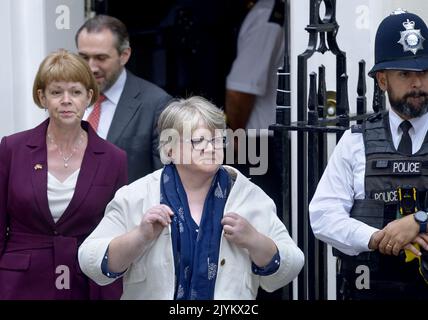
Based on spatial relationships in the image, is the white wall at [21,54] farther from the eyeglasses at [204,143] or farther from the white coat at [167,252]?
the eyeglasses at [204,143]

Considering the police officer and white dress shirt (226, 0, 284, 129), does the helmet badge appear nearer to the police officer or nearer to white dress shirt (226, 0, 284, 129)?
the police officer

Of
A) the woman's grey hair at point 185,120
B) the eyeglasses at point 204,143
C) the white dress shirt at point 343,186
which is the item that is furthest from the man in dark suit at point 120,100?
the eyeglasses at point 204,143

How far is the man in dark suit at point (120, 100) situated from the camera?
6.25 m

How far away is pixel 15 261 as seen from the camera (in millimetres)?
5414

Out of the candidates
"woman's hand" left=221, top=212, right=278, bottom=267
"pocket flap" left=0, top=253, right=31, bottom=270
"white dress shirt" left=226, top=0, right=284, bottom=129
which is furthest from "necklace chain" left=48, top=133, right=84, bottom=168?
"white dress shirt" left=226, top=0, right=284, bottom=129

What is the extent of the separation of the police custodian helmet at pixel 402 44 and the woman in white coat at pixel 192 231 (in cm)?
77

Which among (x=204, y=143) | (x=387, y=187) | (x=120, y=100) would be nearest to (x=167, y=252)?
(x=204, y=143)

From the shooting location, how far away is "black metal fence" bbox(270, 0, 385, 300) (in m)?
5.59

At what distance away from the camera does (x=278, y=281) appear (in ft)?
15.9

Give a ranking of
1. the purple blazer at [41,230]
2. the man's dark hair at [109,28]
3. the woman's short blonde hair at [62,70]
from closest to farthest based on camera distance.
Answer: the purple blazer at [41,230]
the woman's short blonde hair at [62,70]
the man's dark hair at [109,28]

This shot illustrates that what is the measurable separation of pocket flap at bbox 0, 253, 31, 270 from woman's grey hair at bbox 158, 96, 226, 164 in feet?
2.76

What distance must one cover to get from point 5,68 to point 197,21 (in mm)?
1872

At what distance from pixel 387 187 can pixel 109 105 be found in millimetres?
1831
